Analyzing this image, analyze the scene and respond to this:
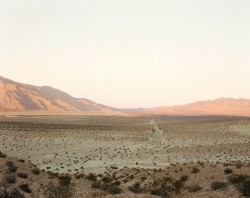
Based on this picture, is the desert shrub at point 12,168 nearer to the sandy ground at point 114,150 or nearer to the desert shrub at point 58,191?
the desert shrub at point 58,191

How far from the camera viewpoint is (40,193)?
19.3 metres

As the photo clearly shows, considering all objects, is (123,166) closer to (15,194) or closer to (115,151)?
(115,151)

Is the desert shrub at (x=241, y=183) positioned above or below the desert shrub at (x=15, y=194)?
above

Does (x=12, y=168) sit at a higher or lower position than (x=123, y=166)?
higher

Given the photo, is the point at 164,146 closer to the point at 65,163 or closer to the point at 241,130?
the point at 65,163

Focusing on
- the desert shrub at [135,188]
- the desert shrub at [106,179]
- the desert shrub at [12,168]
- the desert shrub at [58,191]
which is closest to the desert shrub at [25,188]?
the desert shrub at [58,191]

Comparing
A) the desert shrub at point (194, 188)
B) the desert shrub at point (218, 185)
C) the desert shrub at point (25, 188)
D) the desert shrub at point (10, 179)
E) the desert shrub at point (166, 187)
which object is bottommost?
the desert shrub at point (166, 187)

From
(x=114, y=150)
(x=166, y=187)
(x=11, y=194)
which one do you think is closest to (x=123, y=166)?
(x=114, y=150)

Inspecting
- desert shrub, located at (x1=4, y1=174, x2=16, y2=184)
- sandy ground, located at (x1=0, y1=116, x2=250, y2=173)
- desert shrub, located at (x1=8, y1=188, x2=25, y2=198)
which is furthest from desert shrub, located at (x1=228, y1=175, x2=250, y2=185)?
sandy ground, located at (x1=0, y1=116, x2=250, y2=173)

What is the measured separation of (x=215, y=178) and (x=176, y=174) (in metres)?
4.51

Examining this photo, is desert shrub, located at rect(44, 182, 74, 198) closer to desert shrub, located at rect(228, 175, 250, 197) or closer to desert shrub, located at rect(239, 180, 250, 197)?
desert shrub, located at rect(228, 175, 250, 197)

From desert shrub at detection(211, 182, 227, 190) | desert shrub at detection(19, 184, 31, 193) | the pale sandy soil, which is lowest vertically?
the pale sandy soil

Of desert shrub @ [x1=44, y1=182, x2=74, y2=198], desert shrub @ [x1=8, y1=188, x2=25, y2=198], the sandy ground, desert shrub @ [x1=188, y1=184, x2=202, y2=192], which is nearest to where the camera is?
desert shrub @ [x1=8, y1=188, x2=25, y2=198]

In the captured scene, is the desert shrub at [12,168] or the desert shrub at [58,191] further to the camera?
the desert shrub at [12,168]
